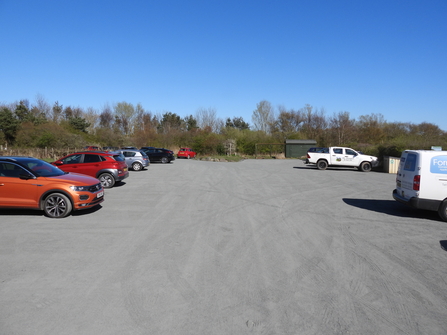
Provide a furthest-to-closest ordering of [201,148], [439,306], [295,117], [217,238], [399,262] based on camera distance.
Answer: [295,117] → [201,148] → [217,238] → [399,262] → [439,306]

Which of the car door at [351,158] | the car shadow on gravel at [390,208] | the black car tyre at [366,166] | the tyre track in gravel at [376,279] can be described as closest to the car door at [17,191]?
the tyre track in gravel at [376,279]

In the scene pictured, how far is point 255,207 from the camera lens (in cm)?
1066

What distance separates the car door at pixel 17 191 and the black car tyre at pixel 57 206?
303 mm

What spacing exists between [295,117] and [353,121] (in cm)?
1376

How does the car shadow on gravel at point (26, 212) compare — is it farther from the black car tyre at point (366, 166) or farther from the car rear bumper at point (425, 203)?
the black car tyre at point (366, 166)

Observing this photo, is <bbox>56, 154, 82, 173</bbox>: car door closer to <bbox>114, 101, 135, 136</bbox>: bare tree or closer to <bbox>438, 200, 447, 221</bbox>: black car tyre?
<bbox>438, 200, 447, 221</bbox>: black car tyre

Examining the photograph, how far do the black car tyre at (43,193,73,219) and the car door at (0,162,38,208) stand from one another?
303 mm

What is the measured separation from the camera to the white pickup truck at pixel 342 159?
25.0 meters

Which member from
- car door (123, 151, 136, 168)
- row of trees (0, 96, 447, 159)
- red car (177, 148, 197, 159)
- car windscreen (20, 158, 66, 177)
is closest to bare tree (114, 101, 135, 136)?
row of trees (0, 96, 447, 159)

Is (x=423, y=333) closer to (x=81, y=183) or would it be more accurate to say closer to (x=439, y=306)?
(x=439, y=306)

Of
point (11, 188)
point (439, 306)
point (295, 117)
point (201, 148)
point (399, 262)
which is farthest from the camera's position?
point (295, 117)

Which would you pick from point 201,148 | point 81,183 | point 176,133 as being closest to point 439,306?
point 81,183

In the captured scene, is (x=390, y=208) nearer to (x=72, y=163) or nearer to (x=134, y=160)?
(x=72, y=163)

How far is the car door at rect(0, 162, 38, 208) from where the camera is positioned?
878 centimetres
